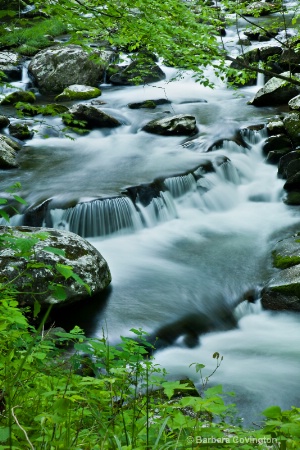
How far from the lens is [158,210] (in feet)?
29.4

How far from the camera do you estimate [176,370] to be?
200 inches

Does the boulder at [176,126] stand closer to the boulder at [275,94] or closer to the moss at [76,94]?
the boulder at [275,94]

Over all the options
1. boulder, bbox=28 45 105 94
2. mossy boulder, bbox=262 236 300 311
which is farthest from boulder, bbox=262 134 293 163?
boulder, bbox=28 45 105 94

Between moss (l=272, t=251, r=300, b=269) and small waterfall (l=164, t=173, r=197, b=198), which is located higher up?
small waterfall (l=164, t=173, r=197, b=198)

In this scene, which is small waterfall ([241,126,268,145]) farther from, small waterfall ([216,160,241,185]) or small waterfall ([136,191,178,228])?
small waterfall ([136,191,178,228])

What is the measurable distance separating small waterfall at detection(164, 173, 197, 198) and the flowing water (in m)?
0.02

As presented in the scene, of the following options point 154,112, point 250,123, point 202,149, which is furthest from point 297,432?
point 154,112

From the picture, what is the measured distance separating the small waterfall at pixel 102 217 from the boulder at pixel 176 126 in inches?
172

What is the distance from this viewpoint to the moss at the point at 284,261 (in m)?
7.02

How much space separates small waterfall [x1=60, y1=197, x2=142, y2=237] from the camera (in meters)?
7.97

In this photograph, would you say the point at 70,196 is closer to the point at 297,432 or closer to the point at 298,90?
the point at 297,432

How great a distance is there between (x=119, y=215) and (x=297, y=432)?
6.89m

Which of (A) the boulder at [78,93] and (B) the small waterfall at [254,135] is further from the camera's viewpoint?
(A) the boulder at [78,93]

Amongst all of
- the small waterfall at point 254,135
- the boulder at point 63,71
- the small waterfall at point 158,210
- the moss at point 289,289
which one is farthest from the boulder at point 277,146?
the boulder at point 63,71
